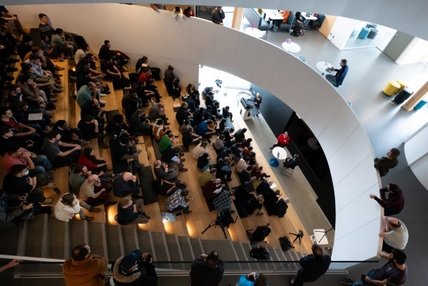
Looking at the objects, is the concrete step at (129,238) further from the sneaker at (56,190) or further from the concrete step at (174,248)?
the sneaker at (56,190)

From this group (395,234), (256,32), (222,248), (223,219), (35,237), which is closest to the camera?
(35,237)

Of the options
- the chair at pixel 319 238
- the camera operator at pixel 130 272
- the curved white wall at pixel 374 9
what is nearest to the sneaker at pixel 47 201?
the camera operator at pixel 130 272

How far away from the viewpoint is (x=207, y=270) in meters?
4.17

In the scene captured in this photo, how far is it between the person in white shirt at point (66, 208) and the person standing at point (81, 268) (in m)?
1.46

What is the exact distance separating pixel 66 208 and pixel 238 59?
26.7 ft

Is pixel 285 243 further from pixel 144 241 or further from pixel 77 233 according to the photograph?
pixel 77 233

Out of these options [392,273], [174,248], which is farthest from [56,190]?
[392,273]

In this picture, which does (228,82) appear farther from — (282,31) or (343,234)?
(343,234)

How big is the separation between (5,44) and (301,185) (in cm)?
1111

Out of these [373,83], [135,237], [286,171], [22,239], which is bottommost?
[286,171]

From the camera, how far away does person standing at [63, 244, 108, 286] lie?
3.90 metres

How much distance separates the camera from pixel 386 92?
32.6 feet

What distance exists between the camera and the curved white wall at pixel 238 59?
818 centimetres

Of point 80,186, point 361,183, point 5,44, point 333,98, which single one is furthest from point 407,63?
point 5,44
